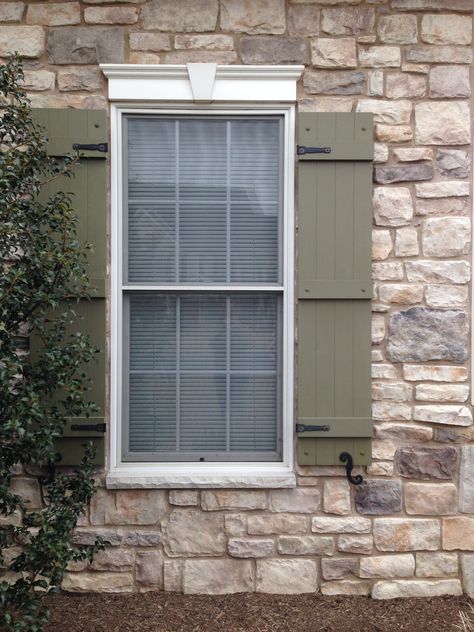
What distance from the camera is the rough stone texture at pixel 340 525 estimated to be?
292cm

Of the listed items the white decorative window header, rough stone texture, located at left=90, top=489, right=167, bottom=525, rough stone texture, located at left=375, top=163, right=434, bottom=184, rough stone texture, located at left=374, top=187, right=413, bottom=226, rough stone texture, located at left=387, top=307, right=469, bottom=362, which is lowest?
rough stone texture, located at left=90, top=489, right=167, bottom=525

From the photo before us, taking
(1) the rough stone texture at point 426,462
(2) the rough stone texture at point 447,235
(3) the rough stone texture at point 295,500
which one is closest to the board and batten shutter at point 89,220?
(3) the rough stone texture at point 295,500

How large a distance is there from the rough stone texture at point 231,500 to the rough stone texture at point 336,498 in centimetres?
33

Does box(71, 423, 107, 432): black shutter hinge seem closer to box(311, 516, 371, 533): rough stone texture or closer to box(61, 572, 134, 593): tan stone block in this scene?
box(61, 572, 134, 593): tan stone block

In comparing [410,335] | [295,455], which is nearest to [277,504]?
[295,455]

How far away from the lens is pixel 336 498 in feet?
9.61

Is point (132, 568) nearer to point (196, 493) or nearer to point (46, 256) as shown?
point (196, 493)

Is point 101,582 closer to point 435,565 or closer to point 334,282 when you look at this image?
point 435,565

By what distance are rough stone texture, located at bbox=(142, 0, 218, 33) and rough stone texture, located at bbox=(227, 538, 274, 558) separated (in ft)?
8.99

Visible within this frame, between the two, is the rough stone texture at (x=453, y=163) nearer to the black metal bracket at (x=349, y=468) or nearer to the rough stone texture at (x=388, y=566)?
the black metal bracket at (x=349, y=468)

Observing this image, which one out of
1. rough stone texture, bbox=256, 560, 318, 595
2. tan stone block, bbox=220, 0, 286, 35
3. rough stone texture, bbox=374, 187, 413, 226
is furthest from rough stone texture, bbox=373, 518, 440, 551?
tan stone block, bbox=220, 0, 286, 35

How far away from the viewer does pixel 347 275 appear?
2912 millimetres

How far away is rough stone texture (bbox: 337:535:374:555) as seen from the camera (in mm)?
2920

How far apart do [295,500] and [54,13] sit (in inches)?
114
